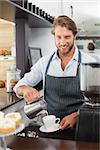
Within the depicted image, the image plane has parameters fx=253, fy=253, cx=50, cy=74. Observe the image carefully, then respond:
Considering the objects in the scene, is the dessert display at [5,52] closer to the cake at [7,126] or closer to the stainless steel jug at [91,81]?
the stainless steel jug at [91,81]

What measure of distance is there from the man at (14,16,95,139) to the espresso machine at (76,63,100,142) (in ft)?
1.05

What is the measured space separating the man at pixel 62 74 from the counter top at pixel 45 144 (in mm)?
380

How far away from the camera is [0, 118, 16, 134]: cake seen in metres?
0.80

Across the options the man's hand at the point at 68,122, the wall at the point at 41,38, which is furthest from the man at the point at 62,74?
the wall at the point at 41,38

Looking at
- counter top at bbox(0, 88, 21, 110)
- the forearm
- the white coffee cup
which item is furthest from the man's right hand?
counter top at bbox(0, 88, 21, 110)

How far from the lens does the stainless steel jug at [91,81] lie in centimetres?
103

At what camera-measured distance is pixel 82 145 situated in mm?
934

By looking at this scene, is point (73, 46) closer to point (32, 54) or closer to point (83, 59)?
point (83, 59)

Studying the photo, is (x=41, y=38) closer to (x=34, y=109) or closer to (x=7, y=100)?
(x=7, y=100)

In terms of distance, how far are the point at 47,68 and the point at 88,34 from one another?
18.5ft

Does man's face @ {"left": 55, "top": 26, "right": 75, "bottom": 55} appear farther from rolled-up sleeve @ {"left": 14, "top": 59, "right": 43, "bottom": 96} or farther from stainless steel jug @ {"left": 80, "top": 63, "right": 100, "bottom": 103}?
stainless steel jug @ {"left": 80, "top": 63, "right": 100, "bottom": 103}

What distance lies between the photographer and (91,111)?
0.98 metres

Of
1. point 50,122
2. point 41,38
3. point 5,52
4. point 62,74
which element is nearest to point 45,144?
point 50,122

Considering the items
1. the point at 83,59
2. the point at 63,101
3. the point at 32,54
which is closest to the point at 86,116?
the point at 63,101
